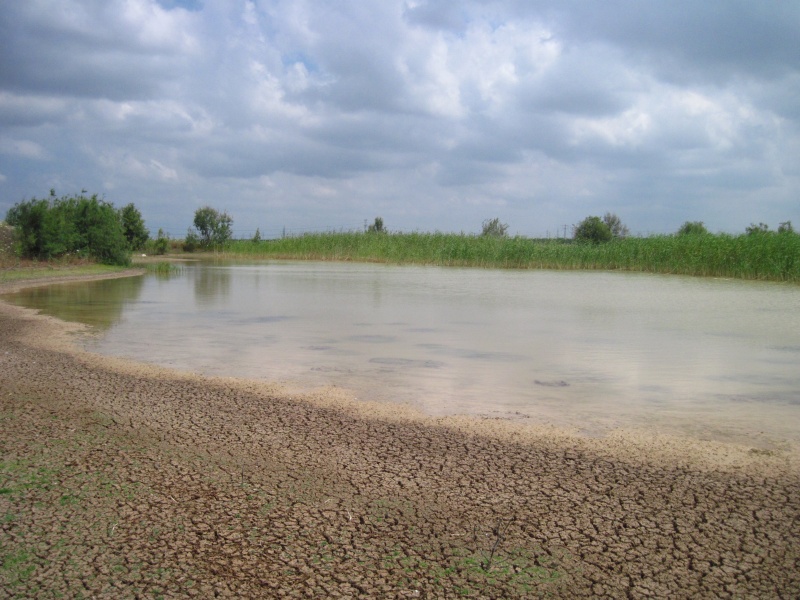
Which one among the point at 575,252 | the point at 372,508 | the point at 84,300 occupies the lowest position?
the point at 84,300

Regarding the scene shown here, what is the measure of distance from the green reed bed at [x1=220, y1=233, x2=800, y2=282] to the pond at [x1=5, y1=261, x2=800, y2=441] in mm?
10749

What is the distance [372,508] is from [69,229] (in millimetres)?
29330

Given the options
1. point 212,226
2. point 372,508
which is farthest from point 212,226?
point 372,508

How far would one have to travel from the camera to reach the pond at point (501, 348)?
19.1 feet

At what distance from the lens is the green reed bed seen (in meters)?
27.5

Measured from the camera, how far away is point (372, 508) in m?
3.18

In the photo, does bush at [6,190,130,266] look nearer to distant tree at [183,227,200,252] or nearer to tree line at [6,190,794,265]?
tree line at [6,190,794,265]

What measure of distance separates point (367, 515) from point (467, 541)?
1.70ft

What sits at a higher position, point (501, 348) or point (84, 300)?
point (501, 348)

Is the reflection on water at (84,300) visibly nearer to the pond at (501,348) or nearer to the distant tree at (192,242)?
the pond at (501,348)

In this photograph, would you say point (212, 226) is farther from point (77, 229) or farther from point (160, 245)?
point (77, 229)

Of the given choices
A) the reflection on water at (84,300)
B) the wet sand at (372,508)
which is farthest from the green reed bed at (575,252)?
the wet sand at (372,508)

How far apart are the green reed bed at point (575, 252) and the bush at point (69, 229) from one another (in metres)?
17.5

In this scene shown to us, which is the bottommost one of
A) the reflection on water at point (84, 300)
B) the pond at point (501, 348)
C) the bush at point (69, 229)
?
the reflection on water at point (84, 300)
